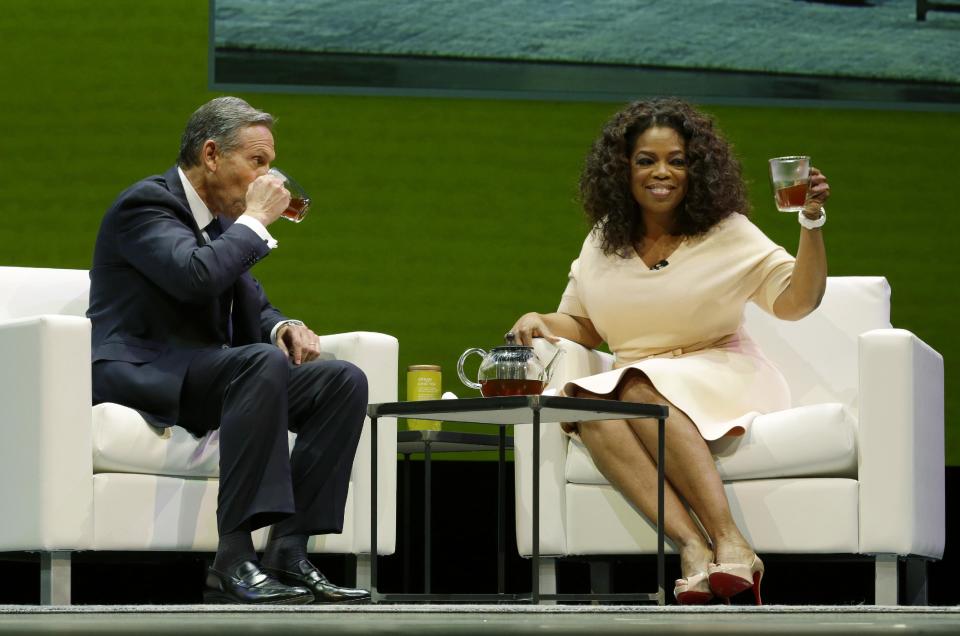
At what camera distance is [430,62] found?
4.58 metres

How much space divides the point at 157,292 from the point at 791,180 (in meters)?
1.31

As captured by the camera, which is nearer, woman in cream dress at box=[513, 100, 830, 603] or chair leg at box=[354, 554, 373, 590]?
woman in cream dress at box=[513, 100, 830, 603]

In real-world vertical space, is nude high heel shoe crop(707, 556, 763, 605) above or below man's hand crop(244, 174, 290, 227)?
below

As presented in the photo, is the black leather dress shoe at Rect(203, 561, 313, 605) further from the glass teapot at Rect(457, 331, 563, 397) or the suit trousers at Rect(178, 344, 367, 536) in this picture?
the glass teapot at Rect(457, 331, 563, 397)

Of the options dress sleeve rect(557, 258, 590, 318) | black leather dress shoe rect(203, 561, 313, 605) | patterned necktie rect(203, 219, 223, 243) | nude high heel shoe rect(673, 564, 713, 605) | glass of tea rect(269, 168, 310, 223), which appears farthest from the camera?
dress sleeve rect(557, 258, 590, 318)

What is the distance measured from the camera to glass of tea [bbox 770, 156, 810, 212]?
9.63 ft

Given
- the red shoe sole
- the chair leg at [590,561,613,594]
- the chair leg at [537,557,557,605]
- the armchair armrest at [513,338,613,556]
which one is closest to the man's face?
the armchair armrest at [513,338,613,556]

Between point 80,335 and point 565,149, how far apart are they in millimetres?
2084

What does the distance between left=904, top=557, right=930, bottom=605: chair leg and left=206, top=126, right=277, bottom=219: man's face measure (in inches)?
63.9

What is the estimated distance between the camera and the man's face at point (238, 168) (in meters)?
3.20

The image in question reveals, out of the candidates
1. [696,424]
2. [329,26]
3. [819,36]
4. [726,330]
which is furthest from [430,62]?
[696,424]

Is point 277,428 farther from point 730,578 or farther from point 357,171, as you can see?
point 357,171

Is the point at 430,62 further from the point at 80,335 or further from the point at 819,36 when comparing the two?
the point at 80,335

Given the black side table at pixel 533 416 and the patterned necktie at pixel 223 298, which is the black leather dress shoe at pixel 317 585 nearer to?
the black side table at pixel 533 416
